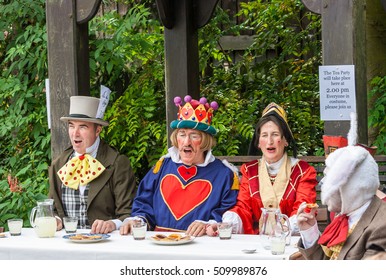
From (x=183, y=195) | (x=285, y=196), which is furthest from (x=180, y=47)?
(x=285, y=196)

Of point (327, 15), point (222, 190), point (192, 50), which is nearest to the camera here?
point (327, 15)

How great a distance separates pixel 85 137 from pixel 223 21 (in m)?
3.71

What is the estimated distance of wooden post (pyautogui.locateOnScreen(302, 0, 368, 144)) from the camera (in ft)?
14.0

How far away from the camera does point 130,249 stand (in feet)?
12.0

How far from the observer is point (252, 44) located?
8.25 m

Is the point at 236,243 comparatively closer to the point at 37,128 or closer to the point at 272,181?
the point at 272,181

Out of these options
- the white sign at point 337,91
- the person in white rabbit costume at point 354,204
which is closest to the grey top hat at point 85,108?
the white sign at point 337,91

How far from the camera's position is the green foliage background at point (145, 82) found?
6762 mm

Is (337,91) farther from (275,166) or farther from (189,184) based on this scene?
(189,184)

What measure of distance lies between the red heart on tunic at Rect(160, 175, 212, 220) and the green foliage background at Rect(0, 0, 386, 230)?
174 centimetres

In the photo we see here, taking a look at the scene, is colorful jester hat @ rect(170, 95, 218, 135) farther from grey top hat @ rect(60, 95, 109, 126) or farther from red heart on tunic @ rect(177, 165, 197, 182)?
grey top hat @ rect(60, 95, 109, 126)

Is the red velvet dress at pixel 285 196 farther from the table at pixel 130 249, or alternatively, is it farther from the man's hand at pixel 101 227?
the man's hand at pixel 101 227

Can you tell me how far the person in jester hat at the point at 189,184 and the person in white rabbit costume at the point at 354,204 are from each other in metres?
1.47

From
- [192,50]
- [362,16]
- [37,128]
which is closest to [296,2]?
[192,50]
